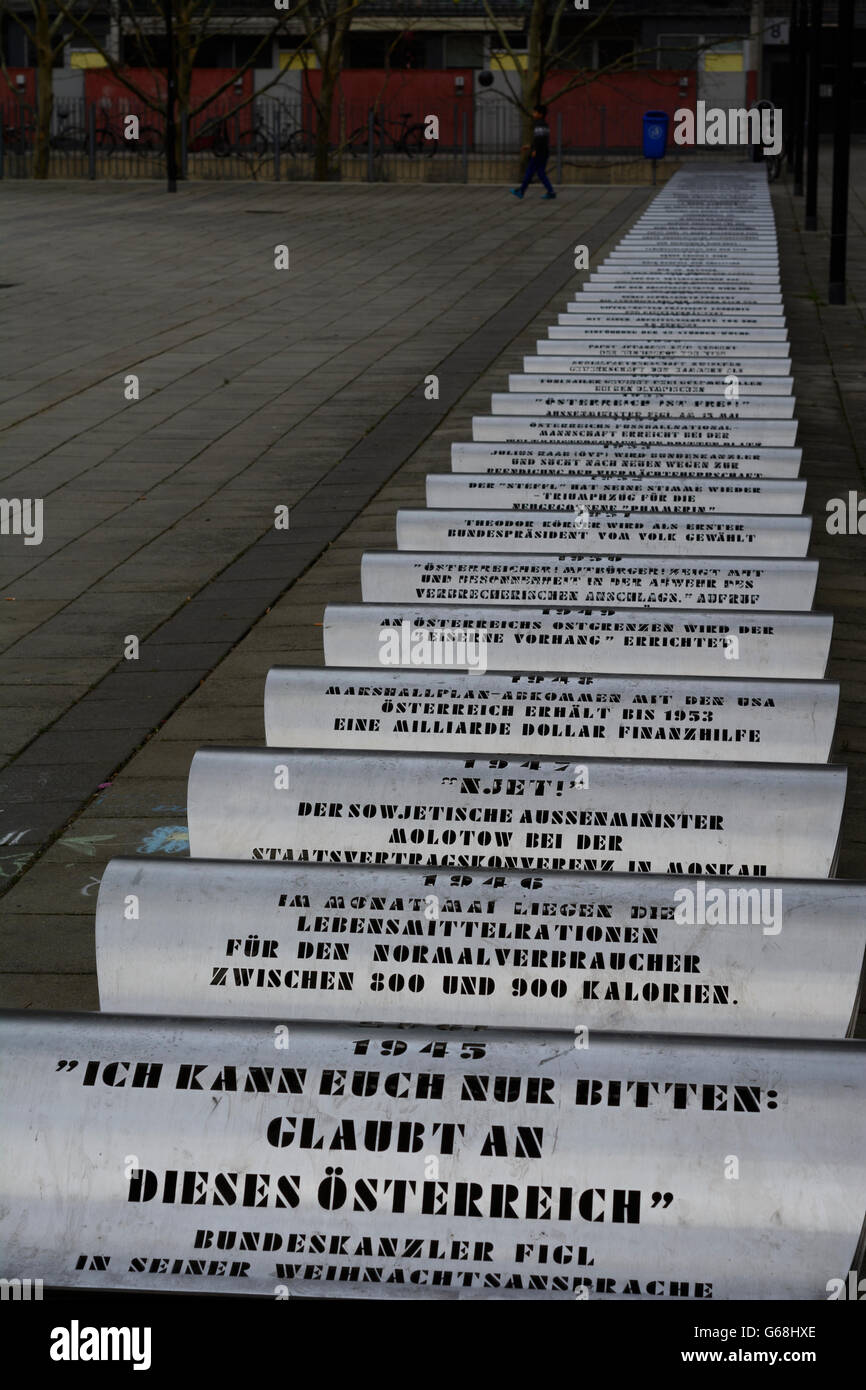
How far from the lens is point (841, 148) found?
58.4ft

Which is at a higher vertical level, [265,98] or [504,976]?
[265,98]

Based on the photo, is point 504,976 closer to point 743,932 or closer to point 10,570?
point 743,932

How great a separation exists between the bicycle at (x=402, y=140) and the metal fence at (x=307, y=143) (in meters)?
0.03

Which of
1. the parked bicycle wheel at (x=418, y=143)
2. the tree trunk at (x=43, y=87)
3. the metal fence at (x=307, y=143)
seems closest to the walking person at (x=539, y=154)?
the metal fence at (x=307, y=143)

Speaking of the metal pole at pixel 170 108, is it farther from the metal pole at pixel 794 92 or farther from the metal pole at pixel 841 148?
the metal pole at pixel 841 148

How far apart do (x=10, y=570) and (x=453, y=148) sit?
32354mm

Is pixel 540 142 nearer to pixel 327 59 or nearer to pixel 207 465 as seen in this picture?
pixel 327 59

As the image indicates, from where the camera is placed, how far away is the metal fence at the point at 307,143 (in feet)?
116

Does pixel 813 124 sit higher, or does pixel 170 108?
pixel 170 108

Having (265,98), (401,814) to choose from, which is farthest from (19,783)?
(265,98)

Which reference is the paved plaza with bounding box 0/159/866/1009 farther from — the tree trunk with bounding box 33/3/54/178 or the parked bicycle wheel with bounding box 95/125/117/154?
the parked bicycle wheel with bounding box 95/125/117/154

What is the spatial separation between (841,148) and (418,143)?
25.5 m

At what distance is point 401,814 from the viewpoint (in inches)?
138

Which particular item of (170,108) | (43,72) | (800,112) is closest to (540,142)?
(800,112)
